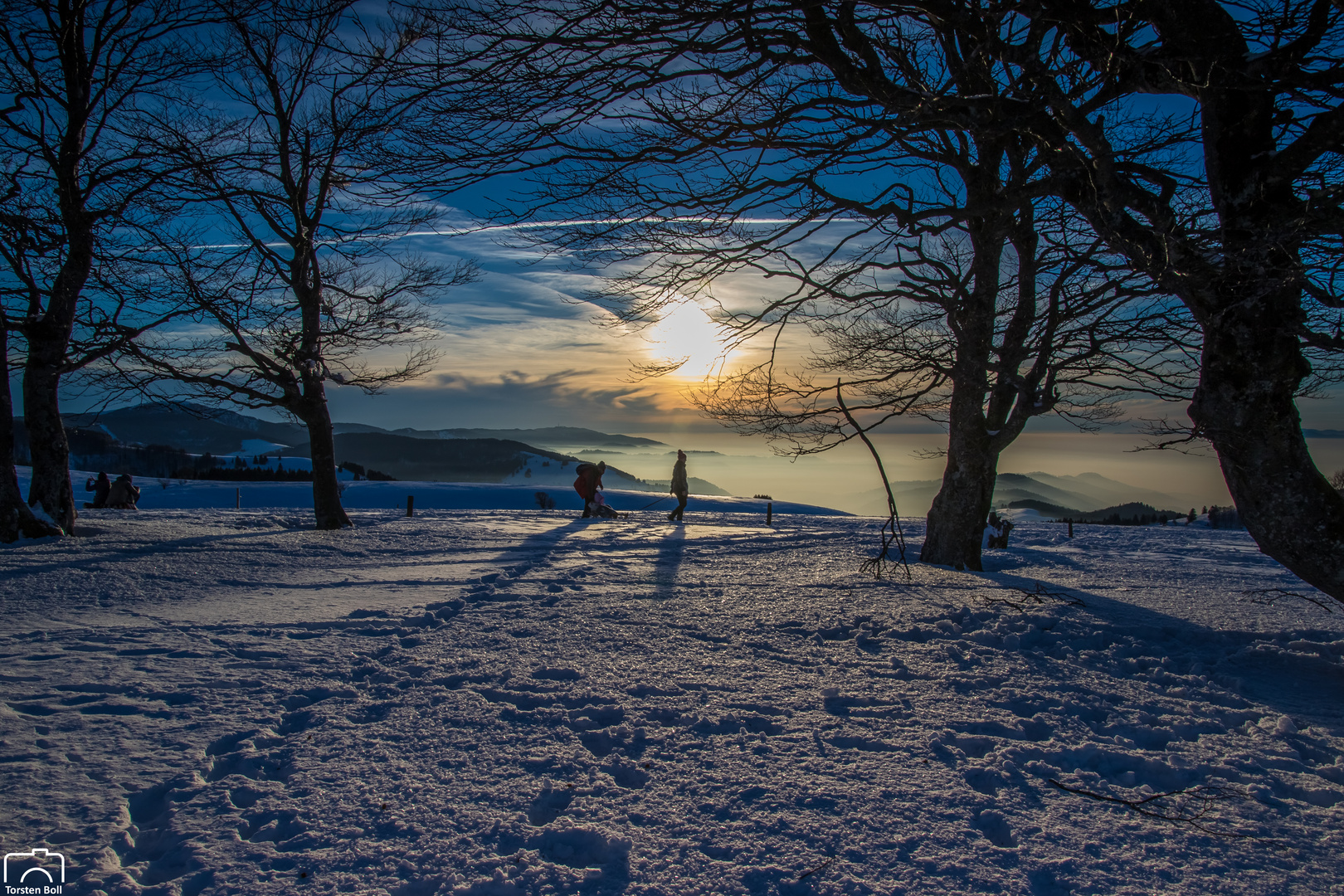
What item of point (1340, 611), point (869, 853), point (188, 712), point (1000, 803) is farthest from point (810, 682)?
point (1340, 611)

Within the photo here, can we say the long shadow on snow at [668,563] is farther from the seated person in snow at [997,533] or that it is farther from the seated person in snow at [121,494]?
the seated person in snow at [121,494]

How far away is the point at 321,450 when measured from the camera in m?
13.5

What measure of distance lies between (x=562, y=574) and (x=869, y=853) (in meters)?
6.13

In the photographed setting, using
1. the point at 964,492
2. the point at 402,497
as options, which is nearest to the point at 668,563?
the point at 964,492

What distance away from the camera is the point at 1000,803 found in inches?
99.8

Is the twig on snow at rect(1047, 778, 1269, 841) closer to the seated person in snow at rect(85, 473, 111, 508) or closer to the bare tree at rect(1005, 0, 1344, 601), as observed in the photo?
the bare tree at rect(1005, 0, 1344, 601)

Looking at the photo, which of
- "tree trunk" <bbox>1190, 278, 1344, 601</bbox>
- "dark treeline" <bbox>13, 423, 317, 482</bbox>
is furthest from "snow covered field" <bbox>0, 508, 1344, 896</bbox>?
"dark treeline" <bbox>13, 423, 317, 482</bbox>

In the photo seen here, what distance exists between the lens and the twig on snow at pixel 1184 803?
7.91ft

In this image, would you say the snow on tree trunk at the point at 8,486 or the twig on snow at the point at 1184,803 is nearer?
the twig on snow at the point at 1184,803

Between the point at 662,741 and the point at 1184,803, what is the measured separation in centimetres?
223

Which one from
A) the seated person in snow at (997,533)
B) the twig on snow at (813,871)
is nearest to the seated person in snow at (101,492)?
the twig on snow at (813,871)

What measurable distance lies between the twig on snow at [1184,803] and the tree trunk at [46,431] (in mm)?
13076

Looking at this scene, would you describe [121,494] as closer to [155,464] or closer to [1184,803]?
[1184,803]

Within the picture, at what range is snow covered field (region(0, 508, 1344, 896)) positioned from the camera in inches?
84.2
